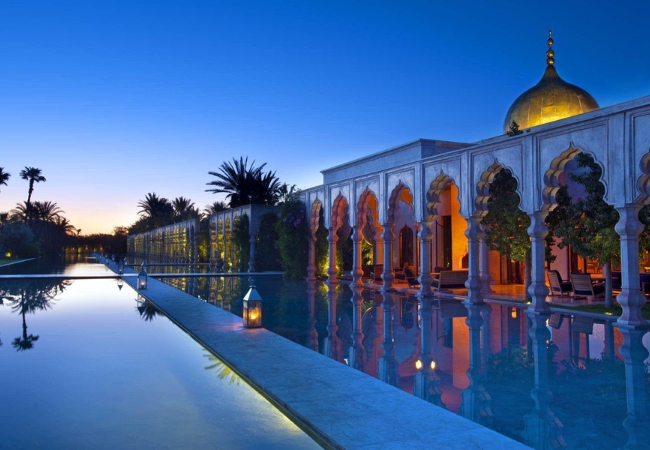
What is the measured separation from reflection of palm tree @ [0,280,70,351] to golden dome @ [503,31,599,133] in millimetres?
16890

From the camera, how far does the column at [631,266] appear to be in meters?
10.1

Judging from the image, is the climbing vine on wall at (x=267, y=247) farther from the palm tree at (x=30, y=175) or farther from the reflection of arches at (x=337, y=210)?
the palm tree at (x=30, y=175)

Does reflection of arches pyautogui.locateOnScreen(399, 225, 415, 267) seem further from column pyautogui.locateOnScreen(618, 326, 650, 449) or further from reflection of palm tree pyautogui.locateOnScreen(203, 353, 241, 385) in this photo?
reflection of palm tree pyautogui.locateOnScreen(203, 353, 241, 385)

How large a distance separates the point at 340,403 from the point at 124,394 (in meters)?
2.27

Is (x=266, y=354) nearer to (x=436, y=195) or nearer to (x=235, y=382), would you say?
(x=235, y=382)

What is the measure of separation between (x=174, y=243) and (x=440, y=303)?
4055 cm

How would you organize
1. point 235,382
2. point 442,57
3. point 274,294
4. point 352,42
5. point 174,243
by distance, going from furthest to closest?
1. point 174,243
2. point 442,57
3. point 352,42
4. point 274,294
5. point 235,382

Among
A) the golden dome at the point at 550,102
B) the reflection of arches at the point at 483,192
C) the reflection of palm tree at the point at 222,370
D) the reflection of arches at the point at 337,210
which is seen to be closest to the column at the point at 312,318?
the reflection of palm tree at the point at 222,370

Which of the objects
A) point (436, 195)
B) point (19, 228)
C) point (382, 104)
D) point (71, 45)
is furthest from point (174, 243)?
point (436, 195)

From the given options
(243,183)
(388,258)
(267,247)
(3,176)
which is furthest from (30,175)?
(388,258)

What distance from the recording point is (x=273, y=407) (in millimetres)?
5277

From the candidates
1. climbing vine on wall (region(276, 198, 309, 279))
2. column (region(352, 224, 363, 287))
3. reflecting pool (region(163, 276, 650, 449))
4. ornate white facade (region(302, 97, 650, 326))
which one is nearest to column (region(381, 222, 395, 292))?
ornate white facade (region(302, 97, 650, 326))

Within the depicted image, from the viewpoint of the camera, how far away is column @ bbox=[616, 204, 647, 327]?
1011cm

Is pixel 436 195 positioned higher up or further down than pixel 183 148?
further down
